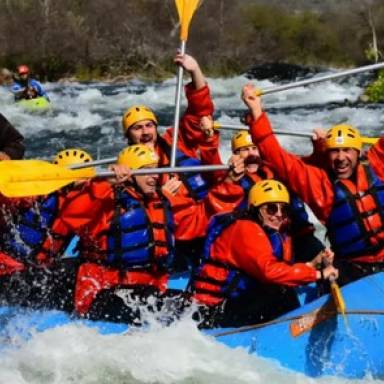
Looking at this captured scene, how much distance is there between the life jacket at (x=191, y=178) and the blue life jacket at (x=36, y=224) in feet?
2.96

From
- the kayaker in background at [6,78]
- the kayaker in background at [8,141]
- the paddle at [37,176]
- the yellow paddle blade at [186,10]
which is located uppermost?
the yellow paddle blade at [186,10]

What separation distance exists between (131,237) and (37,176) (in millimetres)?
575

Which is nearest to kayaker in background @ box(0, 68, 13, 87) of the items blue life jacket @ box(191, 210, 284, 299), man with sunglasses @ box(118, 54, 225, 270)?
man with sunglasses @ box(118, 54, 225, 270)

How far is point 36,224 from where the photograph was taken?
3980mm

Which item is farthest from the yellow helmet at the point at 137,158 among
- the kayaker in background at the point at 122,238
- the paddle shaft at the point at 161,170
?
the paddle shaft at the point at 161,170

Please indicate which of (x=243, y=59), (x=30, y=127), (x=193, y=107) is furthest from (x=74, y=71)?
(x=193, y=107)

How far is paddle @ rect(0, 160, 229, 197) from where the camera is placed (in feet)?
12.2

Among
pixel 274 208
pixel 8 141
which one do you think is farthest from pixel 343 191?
pixel 8 141

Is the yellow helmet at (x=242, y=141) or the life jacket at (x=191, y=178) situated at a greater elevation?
the yellow helmet at (x=242, y=141)

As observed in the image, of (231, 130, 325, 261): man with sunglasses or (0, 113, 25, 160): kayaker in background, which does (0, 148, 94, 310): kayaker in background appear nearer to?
(0, 113, 25, 160): kayaker in background

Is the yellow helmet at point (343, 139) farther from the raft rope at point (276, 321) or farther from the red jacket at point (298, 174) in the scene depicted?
the raft rope at point (276, 321)

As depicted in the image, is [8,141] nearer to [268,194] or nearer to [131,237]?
[131,237]

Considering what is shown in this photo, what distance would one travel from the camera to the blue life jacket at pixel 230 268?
3730 millimetres

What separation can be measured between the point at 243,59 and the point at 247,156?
2217cm
